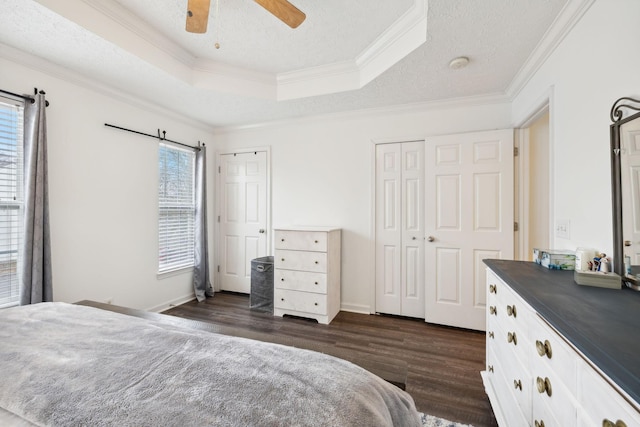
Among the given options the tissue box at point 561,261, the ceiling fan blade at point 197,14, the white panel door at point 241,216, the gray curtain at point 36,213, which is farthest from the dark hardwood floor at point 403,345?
the ceiling fan blade at point 197,14

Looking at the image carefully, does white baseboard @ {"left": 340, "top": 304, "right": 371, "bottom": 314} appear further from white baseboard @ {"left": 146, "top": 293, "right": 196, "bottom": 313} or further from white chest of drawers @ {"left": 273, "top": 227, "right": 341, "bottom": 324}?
white baseboard @ {"left": 146, "top": 293, "right": 196, "bottom": 313}

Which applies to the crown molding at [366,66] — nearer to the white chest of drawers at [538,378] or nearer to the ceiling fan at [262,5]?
the ceiling fan at [262,5]

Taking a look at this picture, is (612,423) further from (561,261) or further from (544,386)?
(561,261)

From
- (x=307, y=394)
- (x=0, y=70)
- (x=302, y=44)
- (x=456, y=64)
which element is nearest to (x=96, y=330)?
(x=307, y=394)

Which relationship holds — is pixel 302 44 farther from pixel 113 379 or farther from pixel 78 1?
pixel 113 379

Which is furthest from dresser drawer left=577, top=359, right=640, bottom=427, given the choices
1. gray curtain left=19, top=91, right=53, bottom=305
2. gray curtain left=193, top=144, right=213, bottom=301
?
gray curtain left=193, top=144, right=213, bottom=301

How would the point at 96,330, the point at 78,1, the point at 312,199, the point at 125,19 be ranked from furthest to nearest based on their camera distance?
the point at 312,199 → the point at 125,19 → the point at 78,1 → the point at 96,330

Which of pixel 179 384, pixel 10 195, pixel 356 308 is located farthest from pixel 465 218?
pixel 10 195

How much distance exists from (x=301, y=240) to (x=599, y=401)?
8.32 feet

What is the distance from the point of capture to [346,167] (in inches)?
131

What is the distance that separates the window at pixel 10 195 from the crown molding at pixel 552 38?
12.6ft

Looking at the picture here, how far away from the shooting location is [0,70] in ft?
6.46

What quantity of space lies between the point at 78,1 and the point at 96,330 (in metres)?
2.07

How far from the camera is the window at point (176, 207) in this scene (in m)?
3.26
